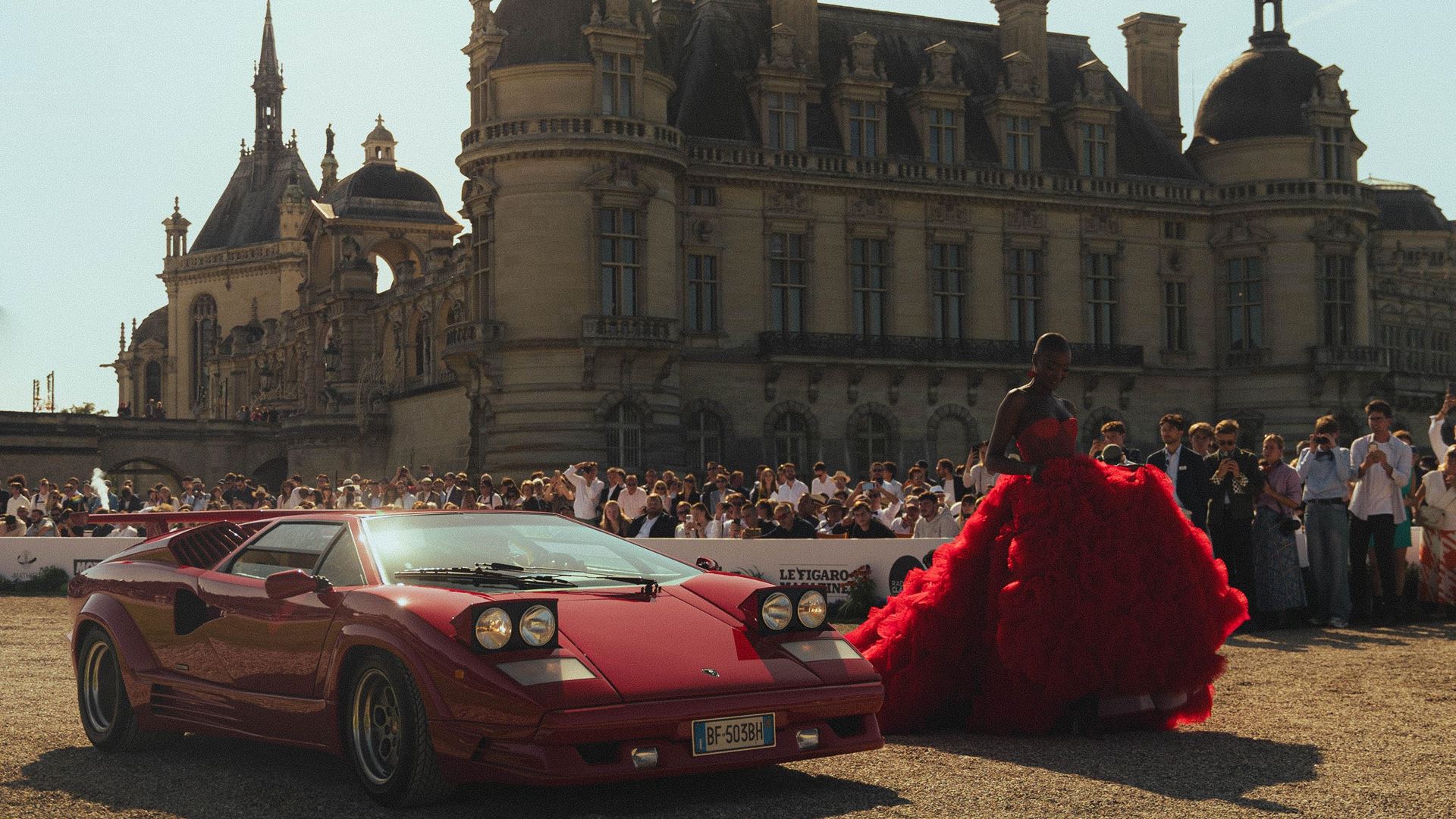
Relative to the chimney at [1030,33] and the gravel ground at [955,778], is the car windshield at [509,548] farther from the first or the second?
the chimney at [1030,33]

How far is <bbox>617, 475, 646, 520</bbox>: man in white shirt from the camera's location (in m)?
23.7

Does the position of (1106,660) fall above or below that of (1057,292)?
below

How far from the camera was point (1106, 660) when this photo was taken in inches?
352

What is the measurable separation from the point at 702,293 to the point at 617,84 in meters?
5.99

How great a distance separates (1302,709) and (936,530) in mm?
9101

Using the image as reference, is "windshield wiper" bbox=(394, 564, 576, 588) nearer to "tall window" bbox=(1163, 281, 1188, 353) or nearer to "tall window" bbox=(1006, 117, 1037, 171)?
"tall window" bbox=(1006, 117, 1037, 171)

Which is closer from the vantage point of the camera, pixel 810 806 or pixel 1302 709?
pixel 810 806

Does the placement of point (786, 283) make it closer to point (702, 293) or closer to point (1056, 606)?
point (702, 293)

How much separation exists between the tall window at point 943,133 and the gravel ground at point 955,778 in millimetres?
35838

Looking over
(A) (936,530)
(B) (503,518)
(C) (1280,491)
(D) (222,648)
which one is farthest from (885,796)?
(A) (936,530)

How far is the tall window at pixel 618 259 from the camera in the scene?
39.2 meters

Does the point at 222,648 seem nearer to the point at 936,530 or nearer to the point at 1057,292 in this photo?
the point at 936,530

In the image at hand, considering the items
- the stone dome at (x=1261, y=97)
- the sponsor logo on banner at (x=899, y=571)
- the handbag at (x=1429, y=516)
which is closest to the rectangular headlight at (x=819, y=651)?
the sponsor logo on banner at (x=899, y=571)

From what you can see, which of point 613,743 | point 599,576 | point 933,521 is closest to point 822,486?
point 933,521
